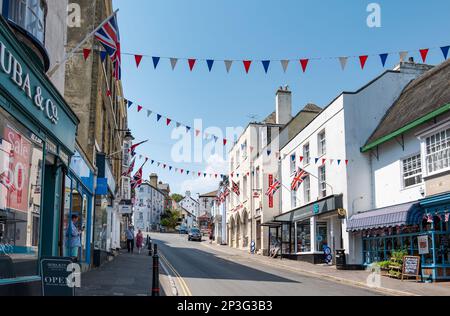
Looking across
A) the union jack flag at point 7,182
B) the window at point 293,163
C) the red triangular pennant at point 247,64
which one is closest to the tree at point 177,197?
the window at point 293,163

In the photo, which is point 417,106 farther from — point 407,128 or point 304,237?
point 304,237

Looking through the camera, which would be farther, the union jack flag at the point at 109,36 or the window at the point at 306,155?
the window at the point at 306,155

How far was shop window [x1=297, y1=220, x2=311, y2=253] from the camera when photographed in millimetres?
30547

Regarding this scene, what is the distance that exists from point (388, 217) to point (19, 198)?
599 inches

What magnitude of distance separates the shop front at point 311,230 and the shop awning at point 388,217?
1.86 meters

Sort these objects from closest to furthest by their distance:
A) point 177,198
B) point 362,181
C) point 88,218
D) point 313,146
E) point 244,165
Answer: point 88,218
point 362,181
point 313,146
point 244,165
point 177,198

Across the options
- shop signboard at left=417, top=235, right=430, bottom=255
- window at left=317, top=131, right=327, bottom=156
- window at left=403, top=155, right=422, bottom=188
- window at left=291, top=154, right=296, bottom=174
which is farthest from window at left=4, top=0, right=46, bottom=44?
window at left=291, top=154, right=296, bottom=174

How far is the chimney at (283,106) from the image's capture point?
138ft

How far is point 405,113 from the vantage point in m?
22.5

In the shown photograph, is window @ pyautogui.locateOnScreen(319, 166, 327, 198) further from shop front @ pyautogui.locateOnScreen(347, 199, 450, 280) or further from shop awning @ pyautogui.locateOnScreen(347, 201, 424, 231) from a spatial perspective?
shop front @ pyautogui.locateOnScreen(347, 199, 450, 280)

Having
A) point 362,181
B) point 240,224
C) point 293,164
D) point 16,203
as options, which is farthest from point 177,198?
point 16,203

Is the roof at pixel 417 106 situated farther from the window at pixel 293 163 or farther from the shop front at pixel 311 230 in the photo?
Answer: the window at pixel 293 163

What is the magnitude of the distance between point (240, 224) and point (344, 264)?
25.9 meters

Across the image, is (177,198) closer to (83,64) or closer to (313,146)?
(313,146)
